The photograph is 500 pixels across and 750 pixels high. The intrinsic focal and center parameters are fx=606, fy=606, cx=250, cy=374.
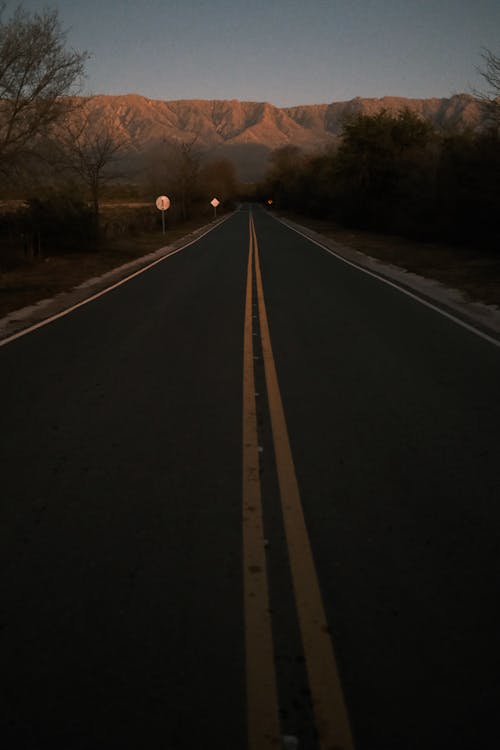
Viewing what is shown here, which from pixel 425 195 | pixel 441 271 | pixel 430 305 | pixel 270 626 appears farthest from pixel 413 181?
pixel 270 626

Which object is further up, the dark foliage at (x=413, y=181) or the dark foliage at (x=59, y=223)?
the dark foliage at (x=413, y=181)

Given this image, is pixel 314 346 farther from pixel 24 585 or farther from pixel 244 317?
pixel 24 585

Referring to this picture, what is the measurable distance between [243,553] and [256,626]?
674 millimetres

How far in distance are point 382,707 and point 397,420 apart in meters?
3.72

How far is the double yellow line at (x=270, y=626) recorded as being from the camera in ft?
8.13

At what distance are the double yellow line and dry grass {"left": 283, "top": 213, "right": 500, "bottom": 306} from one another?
10219 mm

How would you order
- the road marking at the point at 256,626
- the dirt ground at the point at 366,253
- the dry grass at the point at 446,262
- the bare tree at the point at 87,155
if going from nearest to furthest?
the road marking at the point at 256,626 < the dirt ground at the point at 366,253 < the dry grass at the point at 446,262 < the bare tree at the point at 87,155

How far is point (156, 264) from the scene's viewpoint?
22.3 metres

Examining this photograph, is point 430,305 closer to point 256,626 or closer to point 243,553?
point 243,553

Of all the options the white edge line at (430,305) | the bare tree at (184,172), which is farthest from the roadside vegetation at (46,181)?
the bare tree at (184,172)

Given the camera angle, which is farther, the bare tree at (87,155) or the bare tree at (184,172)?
the bare tree at (184,172)

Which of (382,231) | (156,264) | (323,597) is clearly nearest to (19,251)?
(156,264)

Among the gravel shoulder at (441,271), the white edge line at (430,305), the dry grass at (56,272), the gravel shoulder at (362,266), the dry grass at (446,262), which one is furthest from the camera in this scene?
the dry grass at (446,262)

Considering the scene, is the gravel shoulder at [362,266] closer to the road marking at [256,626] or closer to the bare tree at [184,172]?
the road marking at [256,626]
